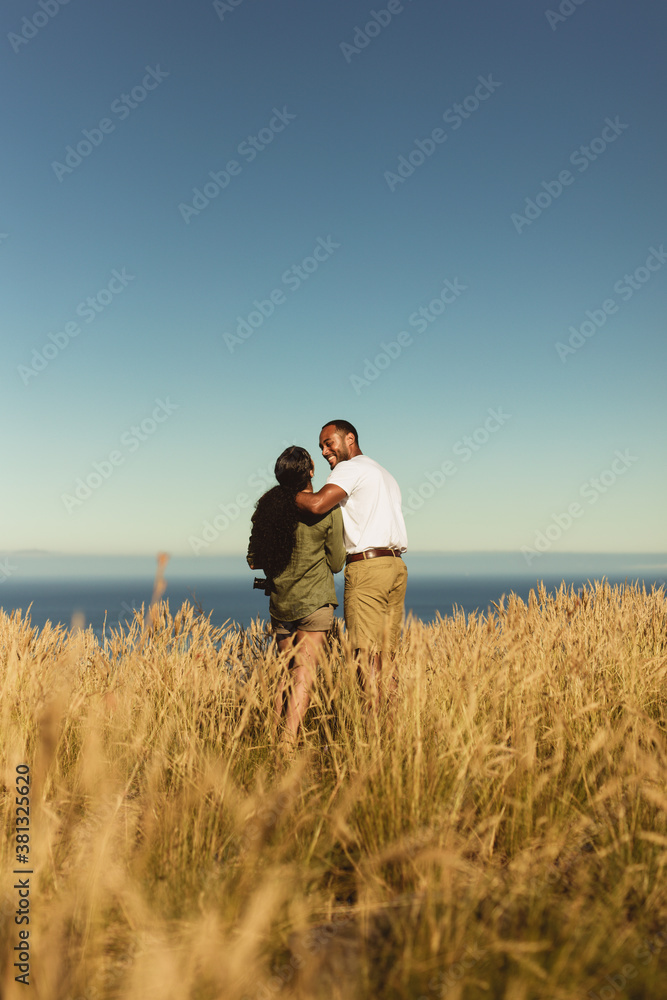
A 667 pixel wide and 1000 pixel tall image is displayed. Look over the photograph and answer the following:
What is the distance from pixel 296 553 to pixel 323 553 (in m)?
0.20

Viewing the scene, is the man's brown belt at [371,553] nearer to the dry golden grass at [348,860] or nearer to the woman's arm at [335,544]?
the woman's arm at [335,544]

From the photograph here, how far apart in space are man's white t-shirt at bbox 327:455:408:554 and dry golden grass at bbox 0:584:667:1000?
885mm

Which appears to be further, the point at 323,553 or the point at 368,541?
the point at 368,541

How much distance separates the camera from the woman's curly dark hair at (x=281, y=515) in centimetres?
384

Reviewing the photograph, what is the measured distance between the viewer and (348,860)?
2381 mm

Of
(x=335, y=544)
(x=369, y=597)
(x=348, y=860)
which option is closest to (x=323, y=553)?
(x=335, y=544)

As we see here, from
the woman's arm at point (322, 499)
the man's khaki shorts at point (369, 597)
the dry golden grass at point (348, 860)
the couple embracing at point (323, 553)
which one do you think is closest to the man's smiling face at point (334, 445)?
the couple embracing at point (323, 553)

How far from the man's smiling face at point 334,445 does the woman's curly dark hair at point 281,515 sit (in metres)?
0.52

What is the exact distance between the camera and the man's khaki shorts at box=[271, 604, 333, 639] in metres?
3.90

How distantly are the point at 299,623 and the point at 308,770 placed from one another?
3.27 ft

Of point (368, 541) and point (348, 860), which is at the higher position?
point (368, 541)

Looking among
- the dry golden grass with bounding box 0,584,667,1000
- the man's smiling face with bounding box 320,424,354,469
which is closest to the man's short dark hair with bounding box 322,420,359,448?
the man's smiling face with bounding box 320,424,354,469

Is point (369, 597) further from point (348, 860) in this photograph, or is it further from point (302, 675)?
point (348, 860)

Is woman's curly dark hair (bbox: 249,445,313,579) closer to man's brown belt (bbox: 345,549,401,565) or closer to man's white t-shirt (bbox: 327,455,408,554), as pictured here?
man's white t-shirt (bbox: 327,455,408,554)
